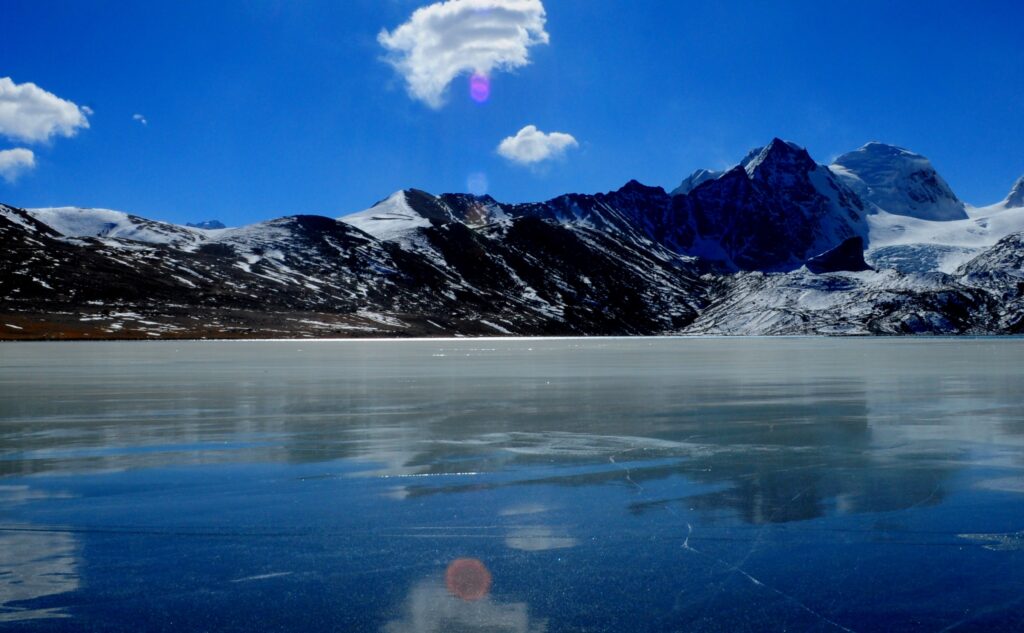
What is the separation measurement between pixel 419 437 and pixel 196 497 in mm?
7735

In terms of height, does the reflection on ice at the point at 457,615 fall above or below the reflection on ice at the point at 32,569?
below

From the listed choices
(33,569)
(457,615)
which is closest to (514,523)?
(457,615)

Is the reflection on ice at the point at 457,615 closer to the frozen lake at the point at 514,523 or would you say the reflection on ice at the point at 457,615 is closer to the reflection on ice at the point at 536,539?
the frozen lake at the point at 514,523

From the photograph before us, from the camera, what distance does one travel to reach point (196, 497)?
1320 centimetres

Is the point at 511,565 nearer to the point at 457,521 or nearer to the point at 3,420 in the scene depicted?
the point at 457,521

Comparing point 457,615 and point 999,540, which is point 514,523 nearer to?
point 457,615

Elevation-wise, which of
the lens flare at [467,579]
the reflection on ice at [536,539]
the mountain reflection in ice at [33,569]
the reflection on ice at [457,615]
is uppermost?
the mountain reflection in ice at [33,569]

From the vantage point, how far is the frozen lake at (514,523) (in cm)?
798

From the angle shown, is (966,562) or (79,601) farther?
(966,562)

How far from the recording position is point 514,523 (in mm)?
11422

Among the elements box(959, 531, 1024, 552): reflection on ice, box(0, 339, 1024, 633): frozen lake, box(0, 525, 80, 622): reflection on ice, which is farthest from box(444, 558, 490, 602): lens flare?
box(959, 531, 1024, 552): reflection on ice

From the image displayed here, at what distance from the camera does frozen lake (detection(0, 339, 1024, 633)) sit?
314 inches

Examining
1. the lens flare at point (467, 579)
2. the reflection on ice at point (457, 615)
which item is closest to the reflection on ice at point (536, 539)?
the lens flare at point (467, 579)

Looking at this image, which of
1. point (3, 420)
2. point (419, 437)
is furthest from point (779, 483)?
point (3, 420)
